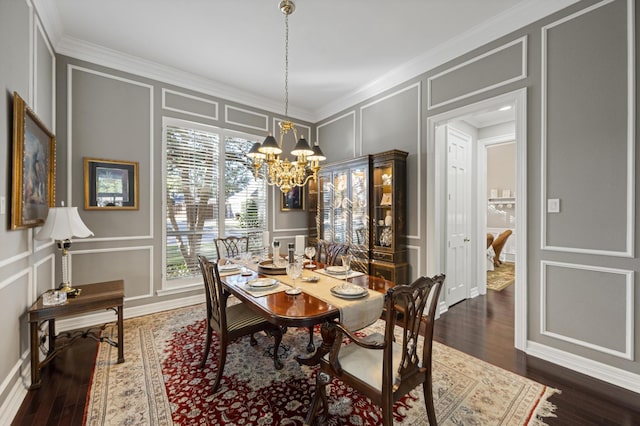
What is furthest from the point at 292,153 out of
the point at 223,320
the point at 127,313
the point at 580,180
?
the point at 127,313

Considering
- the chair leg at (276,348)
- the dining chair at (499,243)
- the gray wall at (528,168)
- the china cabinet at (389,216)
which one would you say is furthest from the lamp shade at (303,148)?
the dining chair at (499,243)

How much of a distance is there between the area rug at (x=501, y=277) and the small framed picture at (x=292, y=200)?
371cm

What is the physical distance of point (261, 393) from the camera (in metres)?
2.00

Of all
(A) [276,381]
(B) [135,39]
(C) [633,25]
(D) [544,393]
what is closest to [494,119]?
(C) [633,25]

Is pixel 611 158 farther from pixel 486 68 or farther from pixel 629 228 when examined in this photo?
pixel 486 68

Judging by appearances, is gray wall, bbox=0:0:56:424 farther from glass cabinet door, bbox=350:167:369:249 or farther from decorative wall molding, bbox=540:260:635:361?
decorative wall molding, bbox=540:260:635:361

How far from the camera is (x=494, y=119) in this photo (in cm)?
427

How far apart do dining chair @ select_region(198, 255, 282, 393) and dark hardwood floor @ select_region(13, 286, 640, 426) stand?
2.98 feet

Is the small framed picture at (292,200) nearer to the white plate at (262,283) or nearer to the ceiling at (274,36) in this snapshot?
the ceiling at (274,36)

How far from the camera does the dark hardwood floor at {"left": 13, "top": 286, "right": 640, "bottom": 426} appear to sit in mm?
1765

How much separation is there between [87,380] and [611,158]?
447cm

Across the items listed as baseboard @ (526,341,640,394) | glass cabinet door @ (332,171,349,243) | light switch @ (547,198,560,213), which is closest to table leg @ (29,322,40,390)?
glass cabinet door @ (332,171,349,243)

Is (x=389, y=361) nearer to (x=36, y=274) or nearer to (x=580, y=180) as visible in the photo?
(x=580, y=180)

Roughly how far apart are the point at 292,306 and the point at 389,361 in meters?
0.66
